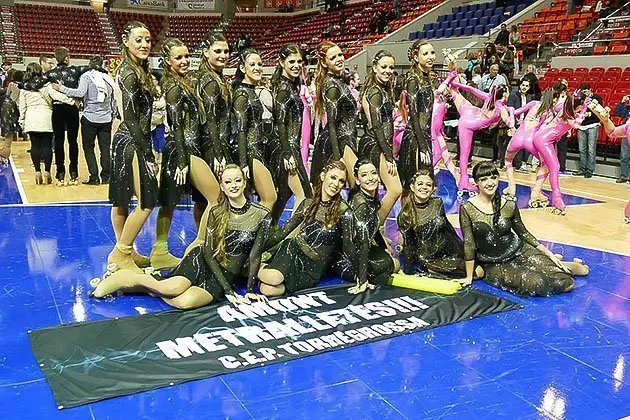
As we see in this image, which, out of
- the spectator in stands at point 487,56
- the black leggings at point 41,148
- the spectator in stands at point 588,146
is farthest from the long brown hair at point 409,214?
the spectator in stands at point 487,56

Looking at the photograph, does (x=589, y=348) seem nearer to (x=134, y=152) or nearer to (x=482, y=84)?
(x=134, y=152)

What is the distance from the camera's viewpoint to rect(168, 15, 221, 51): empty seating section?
27312 mm

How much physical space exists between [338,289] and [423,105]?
5.36 ft

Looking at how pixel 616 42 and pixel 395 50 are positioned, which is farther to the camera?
pixel 395 50

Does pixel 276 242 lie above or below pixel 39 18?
below

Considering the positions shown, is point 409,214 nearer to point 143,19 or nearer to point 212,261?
point 212,261

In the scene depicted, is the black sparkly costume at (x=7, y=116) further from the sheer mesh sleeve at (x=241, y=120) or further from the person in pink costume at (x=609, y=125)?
the person in pink costume at (x=609, y=125)

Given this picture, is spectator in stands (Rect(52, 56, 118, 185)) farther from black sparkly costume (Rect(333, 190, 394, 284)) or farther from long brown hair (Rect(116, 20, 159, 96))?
black sparkly costume (Rect(333, 190, 394, 284))

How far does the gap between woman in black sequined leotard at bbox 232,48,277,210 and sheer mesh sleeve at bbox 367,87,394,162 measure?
0.81m

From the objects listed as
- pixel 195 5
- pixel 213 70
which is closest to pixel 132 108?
pixel 213 70

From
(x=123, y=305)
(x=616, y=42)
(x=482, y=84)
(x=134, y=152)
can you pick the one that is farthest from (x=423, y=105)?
(x=616, y=42)

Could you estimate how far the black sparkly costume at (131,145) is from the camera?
395cm

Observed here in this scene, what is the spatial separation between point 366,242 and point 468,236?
730 mm

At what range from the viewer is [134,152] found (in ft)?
13.4
